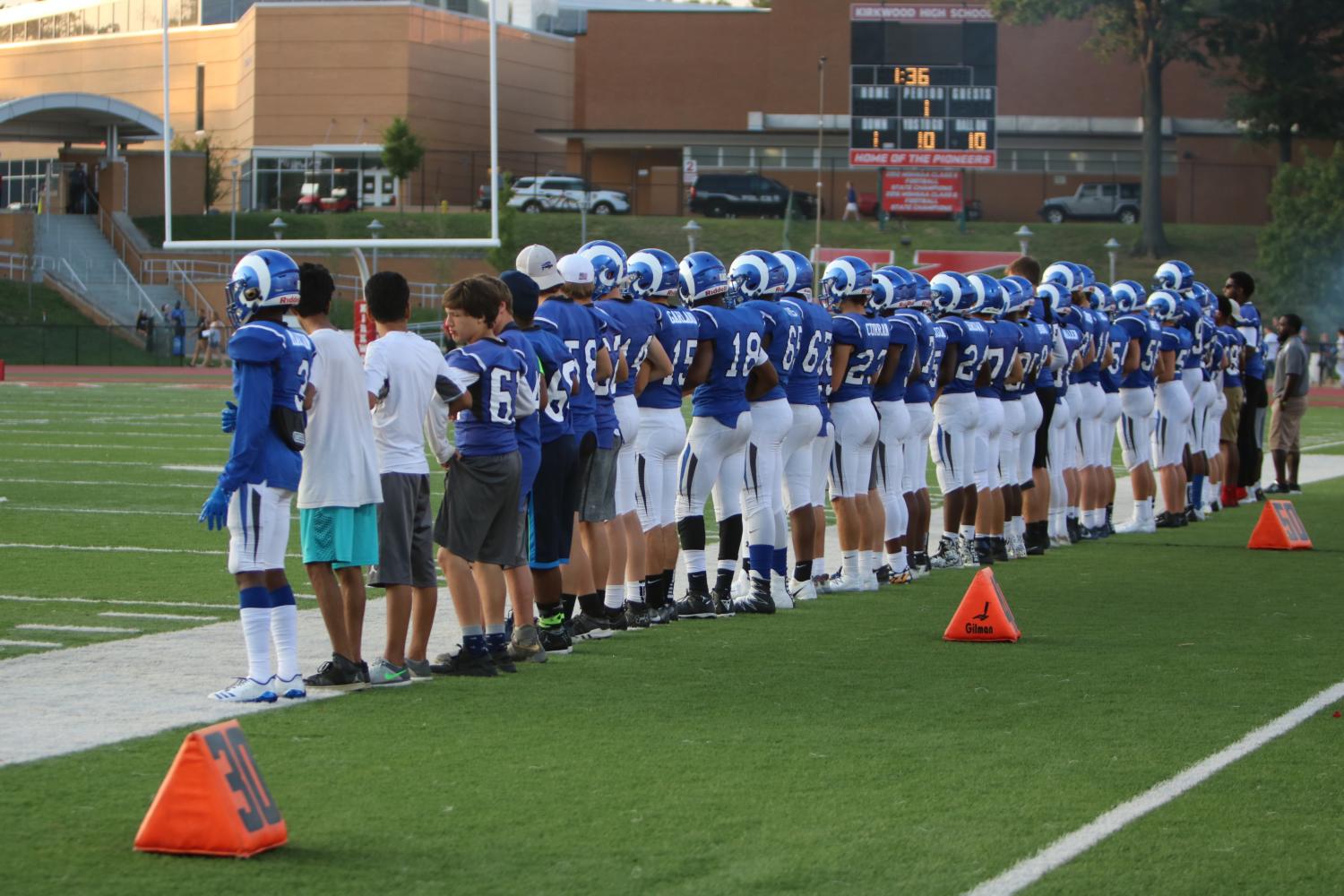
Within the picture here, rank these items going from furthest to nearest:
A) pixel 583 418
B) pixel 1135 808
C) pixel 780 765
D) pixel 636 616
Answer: pixel 636 616
pixel 583 418
pixel 780 765
pixel 1135 808

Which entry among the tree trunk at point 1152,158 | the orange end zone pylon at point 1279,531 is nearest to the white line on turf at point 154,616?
the orange end zone pylon at point 1279,531

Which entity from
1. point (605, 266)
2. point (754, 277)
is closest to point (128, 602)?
point (605, 266)

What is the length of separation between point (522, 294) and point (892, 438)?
393 centimetres

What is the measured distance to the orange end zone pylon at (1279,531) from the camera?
13.6m

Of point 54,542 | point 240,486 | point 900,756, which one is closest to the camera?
point 900,756

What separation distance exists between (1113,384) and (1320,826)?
9.43 meters

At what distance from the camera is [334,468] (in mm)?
7547

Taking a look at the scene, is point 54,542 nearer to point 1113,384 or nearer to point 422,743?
point 422,743

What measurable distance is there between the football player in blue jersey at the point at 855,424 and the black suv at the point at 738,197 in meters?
46.1

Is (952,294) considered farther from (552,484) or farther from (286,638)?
(286,638)

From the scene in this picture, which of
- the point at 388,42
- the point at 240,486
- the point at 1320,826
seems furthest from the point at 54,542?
the point at 388,42

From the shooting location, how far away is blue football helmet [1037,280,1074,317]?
1377cm

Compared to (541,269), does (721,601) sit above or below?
below

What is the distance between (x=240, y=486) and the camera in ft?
23.9
